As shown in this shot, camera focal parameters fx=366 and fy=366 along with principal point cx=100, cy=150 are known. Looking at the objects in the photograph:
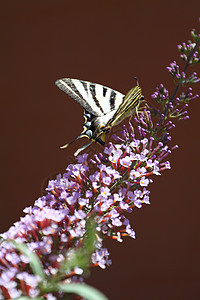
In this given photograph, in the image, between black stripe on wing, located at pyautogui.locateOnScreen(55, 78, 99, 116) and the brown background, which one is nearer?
black stripe on wing, located at pyautogui.locateOnScreen(55, 78, 99, 116)

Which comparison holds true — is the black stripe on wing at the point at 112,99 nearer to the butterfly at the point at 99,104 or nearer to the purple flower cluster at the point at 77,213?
the butterfly at the point at 99,104

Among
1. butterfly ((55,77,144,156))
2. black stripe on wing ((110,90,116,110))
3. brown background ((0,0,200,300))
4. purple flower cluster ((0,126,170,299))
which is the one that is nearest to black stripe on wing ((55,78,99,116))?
Result: butterfly ((55,77,144,156))

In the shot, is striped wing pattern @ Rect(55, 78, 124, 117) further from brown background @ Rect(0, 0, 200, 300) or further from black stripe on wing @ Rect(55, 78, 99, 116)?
brown background @ Rect(0, 0, 200, 300)

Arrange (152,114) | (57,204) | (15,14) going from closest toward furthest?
(57,204), (152,114), (15,14)

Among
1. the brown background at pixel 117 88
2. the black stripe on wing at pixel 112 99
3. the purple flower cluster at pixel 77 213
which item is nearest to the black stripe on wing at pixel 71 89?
the black stripe on wing at pixel 112 99

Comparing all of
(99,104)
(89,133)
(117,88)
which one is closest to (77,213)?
(89,133)

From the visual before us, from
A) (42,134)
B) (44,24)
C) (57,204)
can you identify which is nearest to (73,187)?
(57,204)

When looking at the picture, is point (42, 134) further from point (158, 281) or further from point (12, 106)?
point (158, 281)
